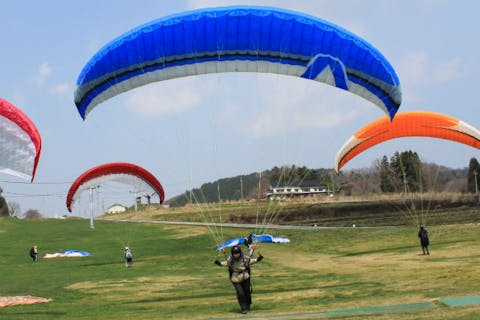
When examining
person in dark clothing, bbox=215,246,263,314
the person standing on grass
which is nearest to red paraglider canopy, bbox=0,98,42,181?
person in dark clothing, bbox=215,246,263,314

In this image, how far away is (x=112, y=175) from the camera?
3056cm

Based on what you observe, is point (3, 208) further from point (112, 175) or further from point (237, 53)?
point (237, 53)

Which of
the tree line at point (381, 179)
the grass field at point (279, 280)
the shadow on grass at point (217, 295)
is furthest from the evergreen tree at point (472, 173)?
the shadow on grass at point (217, 295)

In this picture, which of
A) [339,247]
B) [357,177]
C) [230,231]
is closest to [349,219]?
[230,231]

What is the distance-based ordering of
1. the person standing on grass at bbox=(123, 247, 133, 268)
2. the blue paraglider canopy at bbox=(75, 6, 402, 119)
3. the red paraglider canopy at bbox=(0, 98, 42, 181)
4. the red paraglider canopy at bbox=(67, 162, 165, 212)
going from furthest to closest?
the red paraglider canopy at bbox=(67, 162, 165, 212) < the person standing on grass at bbox=(123, 247, 133, 268) < the red paraglider canopy at bbox=(0, 98, 42, 181) < the blue paraglider canopy at bbox=(75, 6, 402, 119)

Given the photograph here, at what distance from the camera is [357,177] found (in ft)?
403

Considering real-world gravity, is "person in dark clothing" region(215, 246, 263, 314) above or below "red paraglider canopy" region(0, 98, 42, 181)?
below

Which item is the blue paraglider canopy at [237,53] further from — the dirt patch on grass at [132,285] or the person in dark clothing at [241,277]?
the dirt patch on grass at [132,285]

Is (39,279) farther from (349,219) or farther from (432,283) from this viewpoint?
(349,219)

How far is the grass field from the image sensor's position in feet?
38.1

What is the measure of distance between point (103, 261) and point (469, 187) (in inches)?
2247

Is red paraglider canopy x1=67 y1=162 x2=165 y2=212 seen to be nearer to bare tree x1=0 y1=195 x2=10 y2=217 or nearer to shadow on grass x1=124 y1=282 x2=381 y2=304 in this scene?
shadow on grass x1=124 y1=282 x2=381 y2=304

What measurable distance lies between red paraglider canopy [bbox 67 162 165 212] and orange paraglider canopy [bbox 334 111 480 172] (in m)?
9.34

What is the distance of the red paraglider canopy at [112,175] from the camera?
28688 mm
